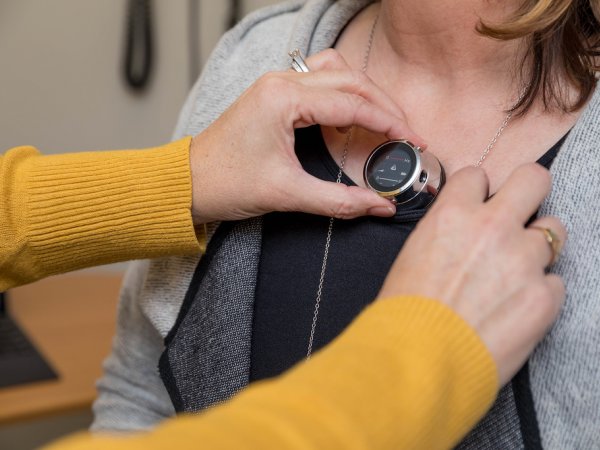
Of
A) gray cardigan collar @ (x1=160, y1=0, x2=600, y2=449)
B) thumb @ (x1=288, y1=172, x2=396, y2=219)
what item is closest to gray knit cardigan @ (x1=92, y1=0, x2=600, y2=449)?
gray cardigan collar @ (x1=160, y1=0, x2=600, y2=449)

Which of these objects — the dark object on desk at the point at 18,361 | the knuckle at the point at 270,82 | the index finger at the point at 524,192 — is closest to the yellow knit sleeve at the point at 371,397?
the index finger at the point at 524,192

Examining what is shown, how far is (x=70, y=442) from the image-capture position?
493 mm

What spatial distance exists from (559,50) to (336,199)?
11.1 inches

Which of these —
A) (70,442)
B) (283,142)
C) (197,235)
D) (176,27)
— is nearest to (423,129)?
(283,142)

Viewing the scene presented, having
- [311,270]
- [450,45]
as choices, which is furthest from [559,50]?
[311,270]

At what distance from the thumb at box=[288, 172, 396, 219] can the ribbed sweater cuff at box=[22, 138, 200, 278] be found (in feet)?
0.44

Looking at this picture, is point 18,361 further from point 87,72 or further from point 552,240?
point 552,240

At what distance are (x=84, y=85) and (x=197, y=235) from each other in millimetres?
1035

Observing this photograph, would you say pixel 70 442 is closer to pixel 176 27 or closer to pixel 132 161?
pixel 132 161

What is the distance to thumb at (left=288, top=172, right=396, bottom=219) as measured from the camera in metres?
0.85

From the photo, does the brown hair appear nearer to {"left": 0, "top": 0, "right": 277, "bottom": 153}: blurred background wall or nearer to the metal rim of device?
the metal rim of device

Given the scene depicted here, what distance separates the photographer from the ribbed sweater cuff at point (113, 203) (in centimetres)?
92

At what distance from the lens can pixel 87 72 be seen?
187 cm

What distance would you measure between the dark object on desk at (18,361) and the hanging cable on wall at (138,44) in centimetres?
63
